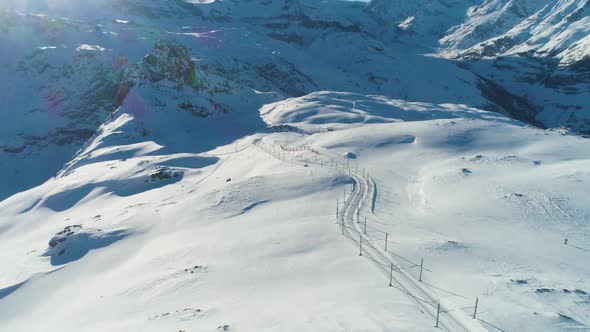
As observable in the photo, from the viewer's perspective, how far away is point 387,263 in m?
21.3

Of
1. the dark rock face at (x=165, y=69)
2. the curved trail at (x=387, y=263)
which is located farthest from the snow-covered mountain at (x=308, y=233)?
the dark rock face at (x=165, y=69)

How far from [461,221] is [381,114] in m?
66.6

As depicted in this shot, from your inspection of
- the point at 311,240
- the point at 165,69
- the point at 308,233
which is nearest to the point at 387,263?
the point at 311,240

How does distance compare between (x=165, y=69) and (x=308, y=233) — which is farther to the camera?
(x=165, y=69)

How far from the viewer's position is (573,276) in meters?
19.3

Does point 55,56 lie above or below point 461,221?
above

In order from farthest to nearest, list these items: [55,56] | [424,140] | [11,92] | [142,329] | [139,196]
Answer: [55,56] < [11,92] < [424,140] < [139,196] < [142,329]

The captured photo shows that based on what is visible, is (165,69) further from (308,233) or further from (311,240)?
(311,240)

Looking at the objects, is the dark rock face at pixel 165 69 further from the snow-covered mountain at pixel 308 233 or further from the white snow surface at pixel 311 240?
the white snow surface at pixel 311 240

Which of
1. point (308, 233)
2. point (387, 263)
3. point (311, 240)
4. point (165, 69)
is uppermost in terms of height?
point (165, 69)

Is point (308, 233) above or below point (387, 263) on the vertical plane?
above

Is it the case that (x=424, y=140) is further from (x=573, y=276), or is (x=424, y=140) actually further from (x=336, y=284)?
(x=336, y=284)

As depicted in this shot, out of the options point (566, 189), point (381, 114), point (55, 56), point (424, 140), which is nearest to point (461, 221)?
point (566, 189)

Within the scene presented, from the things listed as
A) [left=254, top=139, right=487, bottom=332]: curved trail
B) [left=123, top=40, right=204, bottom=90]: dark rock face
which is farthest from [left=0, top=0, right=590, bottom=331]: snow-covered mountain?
[left=123, top=40, right=204, bottom=90]: dark rock face
